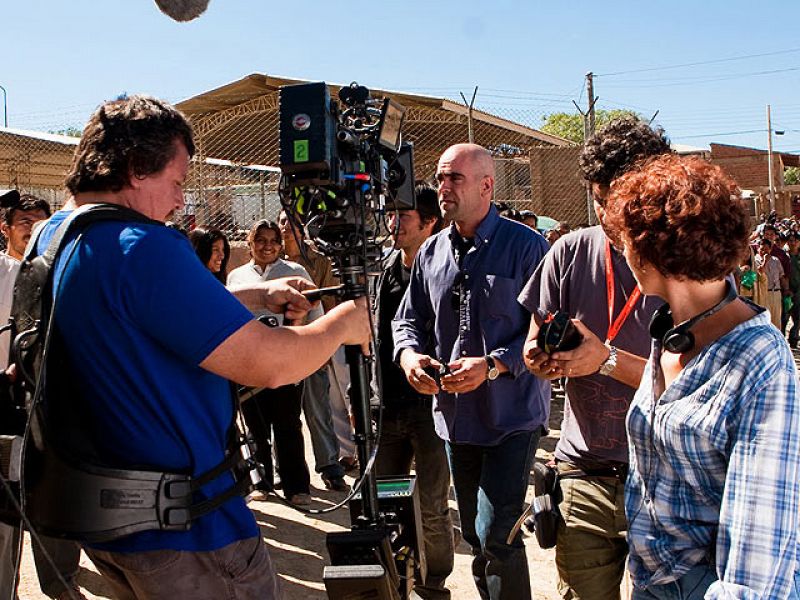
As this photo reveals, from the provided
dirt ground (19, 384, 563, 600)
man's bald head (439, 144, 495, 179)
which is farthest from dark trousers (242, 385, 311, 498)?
man's bald head (439, 144, 495, 179)

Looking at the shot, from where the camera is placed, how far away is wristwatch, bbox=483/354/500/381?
3654 mm

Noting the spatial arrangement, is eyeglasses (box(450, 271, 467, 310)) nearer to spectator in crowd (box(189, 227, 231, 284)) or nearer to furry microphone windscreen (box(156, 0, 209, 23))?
furry microphone windscreen (box(156, 0, 209, 23))

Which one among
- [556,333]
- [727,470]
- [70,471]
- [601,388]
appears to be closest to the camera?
[727,470]

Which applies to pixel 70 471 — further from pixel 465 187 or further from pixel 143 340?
Answer: pixel 465 187

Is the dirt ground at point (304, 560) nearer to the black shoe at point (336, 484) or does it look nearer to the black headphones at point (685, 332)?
the black shoe at point (336, 484)

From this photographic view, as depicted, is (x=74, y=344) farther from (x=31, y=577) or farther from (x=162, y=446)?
(x=31, y=577)

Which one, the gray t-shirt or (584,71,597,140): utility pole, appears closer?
the gray t-shirt

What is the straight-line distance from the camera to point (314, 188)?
2.78 metres

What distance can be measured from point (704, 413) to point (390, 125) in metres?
1.59

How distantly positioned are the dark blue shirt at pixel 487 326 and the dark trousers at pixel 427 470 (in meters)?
0.42

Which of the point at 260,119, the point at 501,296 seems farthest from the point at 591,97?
the point at 501,296

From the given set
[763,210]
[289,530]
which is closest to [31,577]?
[289,530]

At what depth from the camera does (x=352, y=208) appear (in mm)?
2811

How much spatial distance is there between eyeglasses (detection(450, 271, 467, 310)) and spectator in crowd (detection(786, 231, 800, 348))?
39.6 ft
